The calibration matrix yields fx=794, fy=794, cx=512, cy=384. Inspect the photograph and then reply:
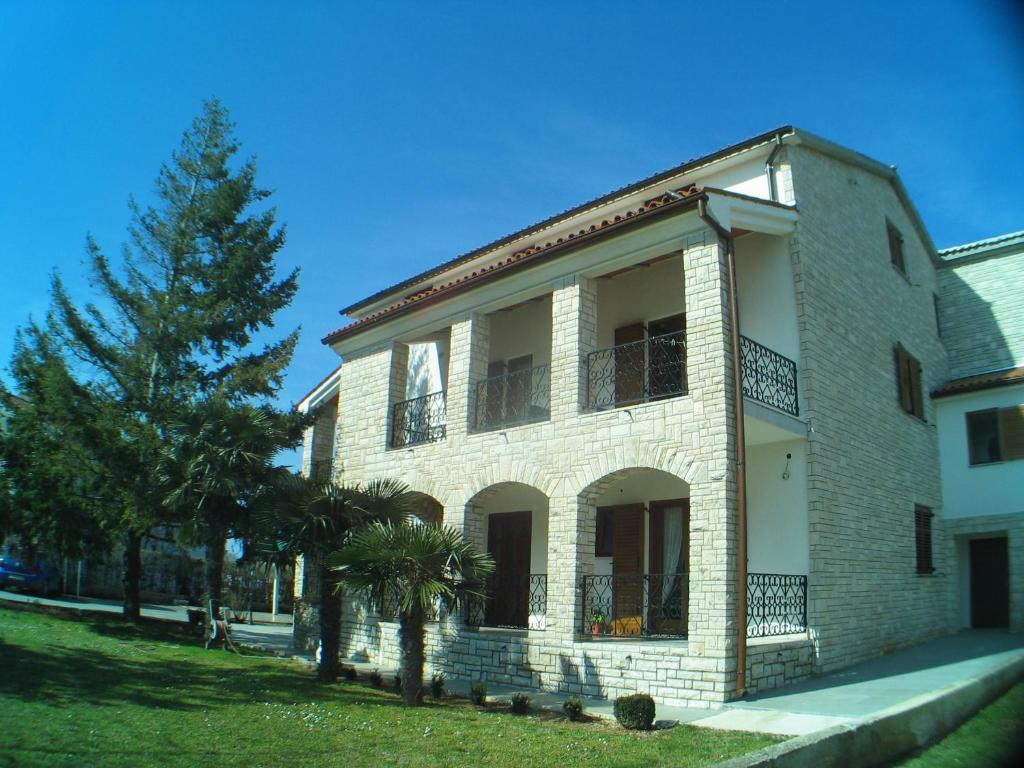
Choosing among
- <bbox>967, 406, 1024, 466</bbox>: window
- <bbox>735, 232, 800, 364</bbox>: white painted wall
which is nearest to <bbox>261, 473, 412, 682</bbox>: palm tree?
<bbox>735, 232, 800, 364</bbox>: white painted wall

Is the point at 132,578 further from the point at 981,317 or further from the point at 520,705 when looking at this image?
the point at 981,317

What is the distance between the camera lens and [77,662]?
477 inches

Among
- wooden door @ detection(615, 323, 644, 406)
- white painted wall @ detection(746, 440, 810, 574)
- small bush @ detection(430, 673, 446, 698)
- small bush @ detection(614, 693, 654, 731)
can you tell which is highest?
wooden door @ detection(615, 323, 644, 406)

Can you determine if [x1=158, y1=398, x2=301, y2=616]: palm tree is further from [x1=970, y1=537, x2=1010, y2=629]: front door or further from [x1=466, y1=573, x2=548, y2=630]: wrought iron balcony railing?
[x1=970, y1=537, x2=1010, y2=629]: front door

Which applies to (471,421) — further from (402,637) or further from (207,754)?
(207,754)

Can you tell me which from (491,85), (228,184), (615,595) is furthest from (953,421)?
(228,184)

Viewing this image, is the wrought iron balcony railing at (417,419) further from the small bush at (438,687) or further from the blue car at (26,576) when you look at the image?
the blue car at (26,576)

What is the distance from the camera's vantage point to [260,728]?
27.8 feet

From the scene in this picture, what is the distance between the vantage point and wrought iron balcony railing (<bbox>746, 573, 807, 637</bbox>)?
11.2 meters

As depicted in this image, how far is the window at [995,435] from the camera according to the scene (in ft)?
54.7

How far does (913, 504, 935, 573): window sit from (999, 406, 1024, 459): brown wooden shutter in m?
2.10

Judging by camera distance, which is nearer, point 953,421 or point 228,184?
point 953,421

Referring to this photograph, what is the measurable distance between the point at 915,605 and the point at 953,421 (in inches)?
185

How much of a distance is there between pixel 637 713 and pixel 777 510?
466cm
